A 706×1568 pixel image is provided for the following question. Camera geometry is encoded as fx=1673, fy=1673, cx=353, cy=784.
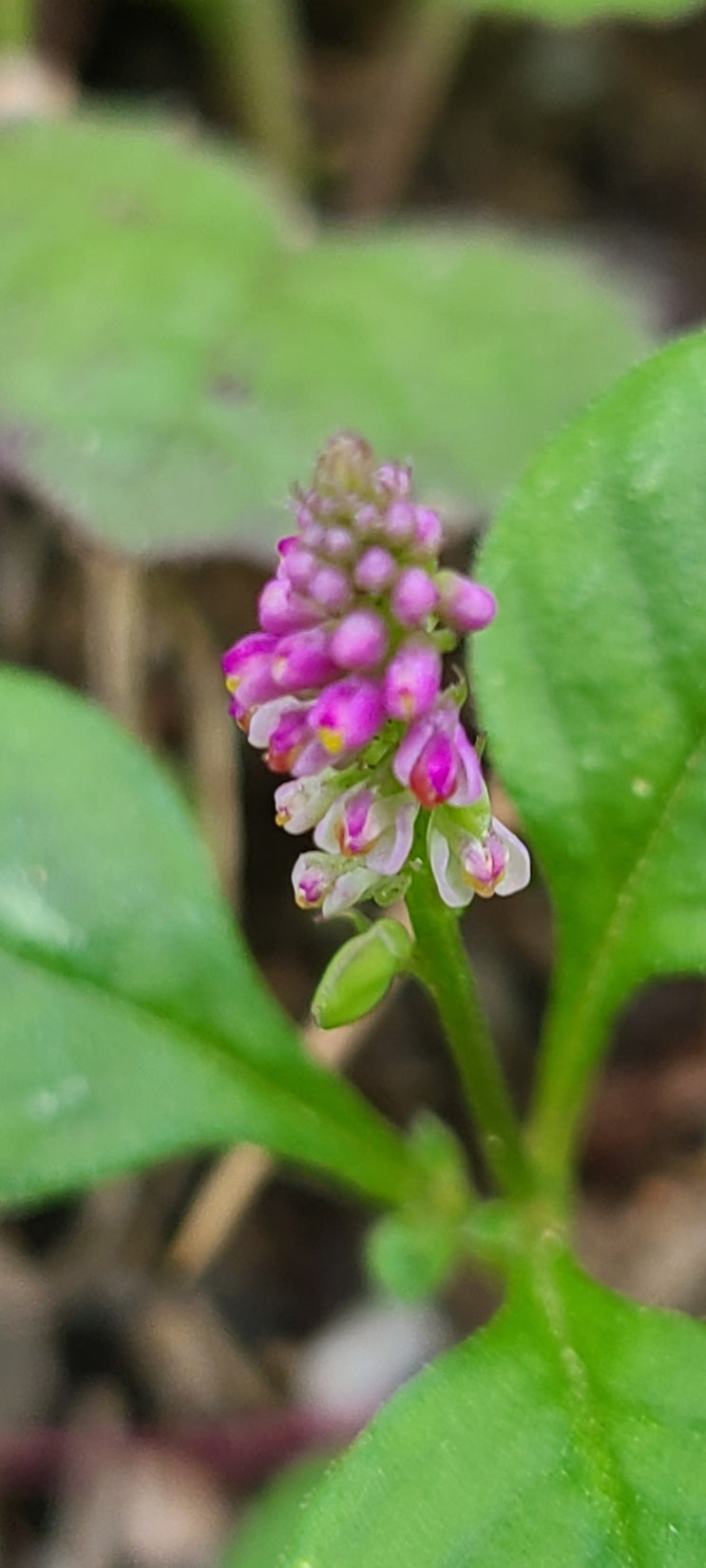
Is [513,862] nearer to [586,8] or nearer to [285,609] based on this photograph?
[285,609]

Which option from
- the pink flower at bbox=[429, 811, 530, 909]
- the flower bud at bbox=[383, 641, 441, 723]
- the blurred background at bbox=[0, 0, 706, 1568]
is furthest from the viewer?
the blurred background at bbox=[0, 0, 706, 1568]

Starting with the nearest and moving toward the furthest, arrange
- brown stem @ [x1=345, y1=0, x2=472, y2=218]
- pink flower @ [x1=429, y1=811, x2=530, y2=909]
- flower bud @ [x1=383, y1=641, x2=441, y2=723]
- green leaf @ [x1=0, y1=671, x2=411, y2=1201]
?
flower bud @ [x1=383, y1=641, x2=441, y2=723], pink flower @ [x1=429, y1=811, x2=530, y2=909], green leaf @ [x1=0, y1=671, x2=411, y2=1201], brown stem @ [x1=345, y1=0, x2=472, y2=218]

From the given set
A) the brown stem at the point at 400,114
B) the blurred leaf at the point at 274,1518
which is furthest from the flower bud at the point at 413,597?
the brown stem at the point at 400,114

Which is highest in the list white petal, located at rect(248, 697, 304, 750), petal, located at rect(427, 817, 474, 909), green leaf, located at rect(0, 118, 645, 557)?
white petal, located at rect(248, 697, 304, 750)

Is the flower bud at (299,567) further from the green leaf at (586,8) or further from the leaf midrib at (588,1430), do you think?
the green leaf at (586,8)

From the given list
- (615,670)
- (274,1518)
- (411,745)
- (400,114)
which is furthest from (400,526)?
(400,114)

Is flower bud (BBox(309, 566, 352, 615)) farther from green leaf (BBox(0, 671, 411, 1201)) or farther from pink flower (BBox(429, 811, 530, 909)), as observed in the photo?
green leaf (BBox(0, 671, 411, 1201))

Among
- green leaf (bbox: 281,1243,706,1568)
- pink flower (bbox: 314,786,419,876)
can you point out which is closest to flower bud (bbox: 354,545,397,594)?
pink flower (bbox: 314,786,419,876)
